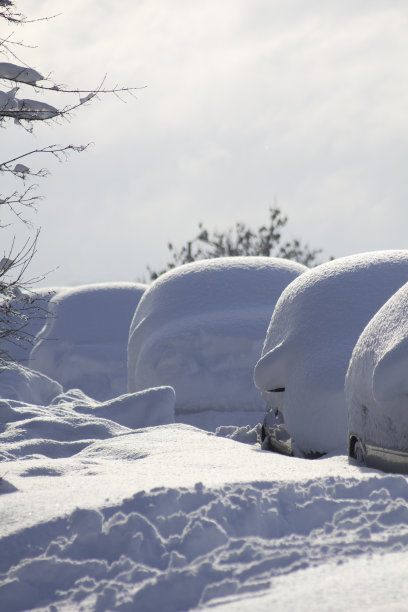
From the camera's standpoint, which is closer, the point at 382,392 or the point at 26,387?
the point at 382,392

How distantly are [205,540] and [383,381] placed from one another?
1.53m

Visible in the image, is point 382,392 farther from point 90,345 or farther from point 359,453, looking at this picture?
point 90,345

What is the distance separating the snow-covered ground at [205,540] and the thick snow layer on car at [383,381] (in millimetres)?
327

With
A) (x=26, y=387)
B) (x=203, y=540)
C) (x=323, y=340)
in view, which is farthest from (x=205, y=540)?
(x=26, y=387)

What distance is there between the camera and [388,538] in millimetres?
3143

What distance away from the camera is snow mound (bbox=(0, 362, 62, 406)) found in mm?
11734

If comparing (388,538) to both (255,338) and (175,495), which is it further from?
(255,338)

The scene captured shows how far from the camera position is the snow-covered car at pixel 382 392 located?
4.09 meters

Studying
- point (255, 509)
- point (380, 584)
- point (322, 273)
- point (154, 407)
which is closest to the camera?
point (380, 584)

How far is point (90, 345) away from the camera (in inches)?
591

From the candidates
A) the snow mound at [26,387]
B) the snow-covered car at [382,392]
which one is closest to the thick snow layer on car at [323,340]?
the snow-covered car at [382,392]

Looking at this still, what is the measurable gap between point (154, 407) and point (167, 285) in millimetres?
2524

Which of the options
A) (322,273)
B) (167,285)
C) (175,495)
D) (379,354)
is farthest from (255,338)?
(175,495)

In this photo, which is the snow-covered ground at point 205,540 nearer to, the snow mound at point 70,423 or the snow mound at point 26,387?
the snow mound at point 70,423
